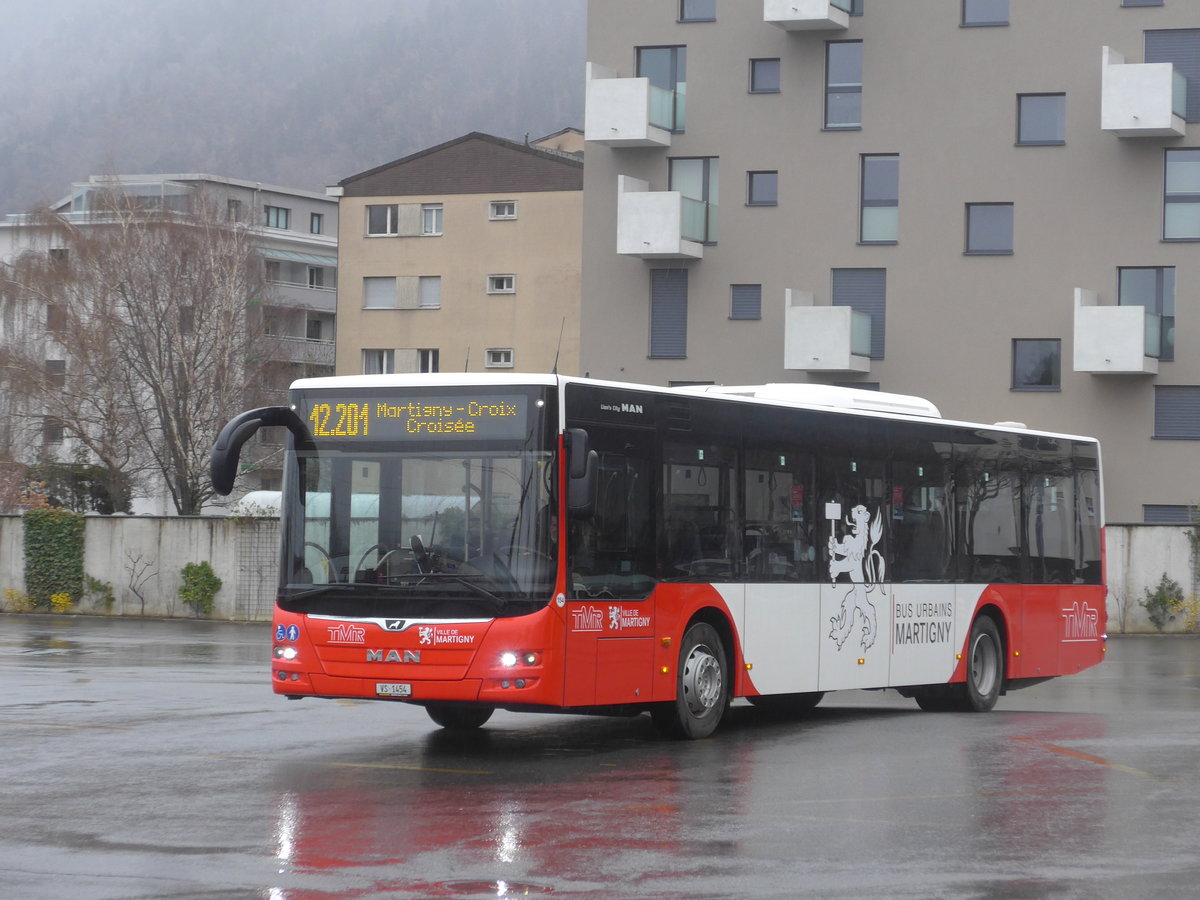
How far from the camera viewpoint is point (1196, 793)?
11.7 metres

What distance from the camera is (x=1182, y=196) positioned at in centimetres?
4434

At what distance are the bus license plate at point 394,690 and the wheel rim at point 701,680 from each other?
2475 millimetres

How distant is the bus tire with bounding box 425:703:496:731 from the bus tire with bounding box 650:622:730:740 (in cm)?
164

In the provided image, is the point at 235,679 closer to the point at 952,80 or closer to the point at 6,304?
the point at 952,80

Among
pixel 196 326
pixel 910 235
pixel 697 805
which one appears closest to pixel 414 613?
pixel 697 805

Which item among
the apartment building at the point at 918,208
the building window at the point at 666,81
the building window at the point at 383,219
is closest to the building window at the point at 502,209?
the building window at the point at 383,219

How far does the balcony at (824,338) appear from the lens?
149 feet

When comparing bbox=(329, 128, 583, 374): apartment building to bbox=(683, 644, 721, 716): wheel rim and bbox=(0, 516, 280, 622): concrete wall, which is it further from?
bbox=(683, 644, 721, 716): wheel rim

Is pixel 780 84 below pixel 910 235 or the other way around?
the other way around

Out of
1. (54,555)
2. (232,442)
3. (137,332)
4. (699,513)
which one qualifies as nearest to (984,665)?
(699,513)

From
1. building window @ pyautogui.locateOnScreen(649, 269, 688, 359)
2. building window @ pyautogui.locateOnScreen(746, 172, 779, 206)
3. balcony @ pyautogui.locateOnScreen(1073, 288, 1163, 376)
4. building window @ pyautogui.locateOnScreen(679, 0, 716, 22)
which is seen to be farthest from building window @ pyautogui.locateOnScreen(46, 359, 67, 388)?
balcony @ pyautogui.locateOnScreen(1073, 288, 1163, 376)

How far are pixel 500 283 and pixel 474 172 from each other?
4470mm

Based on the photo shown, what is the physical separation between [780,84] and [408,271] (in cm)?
2468

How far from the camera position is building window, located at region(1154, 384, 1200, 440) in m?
44.2
